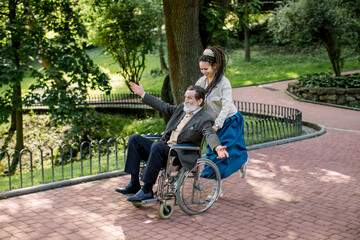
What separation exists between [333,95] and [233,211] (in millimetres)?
15439

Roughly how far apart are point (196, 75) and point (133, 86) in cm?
448

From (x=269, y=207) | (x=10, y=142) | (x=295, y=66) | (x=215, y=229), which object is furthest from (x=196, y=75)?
(x=295, y=66)

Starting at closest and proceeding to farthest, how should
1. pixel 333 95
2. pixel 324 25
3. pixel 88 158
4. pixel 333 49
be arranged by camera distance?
pixel 88 158, pixel 333 95, pixel 324 25, pixel 333 49

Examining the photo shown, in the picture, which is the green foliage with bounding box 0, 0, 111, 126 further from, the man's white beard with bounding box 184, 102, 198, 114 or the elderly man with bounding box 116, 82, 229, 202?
the man's white beard with bounding box 184, 102, 198, 114

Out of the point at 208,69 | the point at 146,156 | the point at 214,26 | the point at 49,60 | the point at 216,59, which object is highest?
the point at 214,26

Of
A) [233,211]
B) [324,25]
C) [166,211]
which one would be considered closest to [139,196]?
[166,211]

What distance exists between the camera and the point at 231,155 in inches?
224

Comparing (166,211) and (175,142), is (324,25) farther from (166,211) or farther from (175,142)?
(166,211)

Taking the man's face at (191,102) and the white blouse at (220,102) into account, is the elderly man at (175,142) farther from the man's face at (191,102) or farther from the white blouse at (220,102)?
the white blouse at (220,102)

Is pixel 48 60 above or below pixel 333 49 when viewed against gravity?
below

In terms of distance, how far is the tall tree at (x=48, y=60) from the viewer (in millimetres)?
12414

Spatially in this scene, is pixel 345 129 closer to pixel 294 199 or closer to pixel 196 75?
pixel 196 75

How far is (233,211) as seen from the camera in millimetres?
5422

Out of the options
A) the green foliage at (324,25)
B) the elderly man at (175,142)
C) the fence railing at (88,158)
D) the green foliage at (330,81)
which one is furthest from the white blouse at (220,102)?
the green foliage at (324,25)
